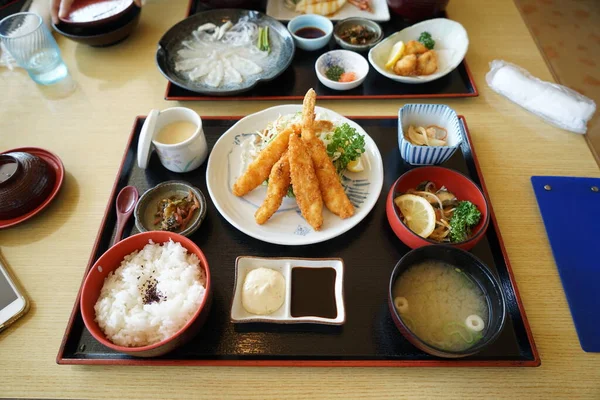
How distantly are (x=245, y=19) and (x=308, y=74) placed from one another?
69 cm

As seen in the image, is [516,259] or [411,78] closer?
[516,259]

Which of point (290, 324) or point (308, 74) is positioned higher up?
point (308, 74)

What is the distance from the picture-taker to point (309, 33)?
2588 mm

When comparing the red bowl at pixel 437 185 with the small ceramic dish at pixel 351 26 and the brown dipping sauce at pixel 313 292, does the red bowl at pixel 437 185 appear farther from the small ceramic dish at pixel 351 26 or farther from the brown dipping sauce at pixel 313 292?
the small ceramic dish at pixel 351 26

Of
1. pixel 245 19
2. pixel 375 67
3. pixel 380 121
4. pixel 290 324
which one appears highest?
pixel 245 19

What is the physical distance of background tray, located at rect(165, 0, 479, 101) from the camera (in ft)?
7.48

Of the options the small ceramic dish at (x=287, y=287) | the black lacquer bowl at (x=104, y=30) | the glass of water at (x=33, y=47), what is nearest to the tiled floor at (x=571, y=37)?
the small ceramic dish at (x=287, y=287)

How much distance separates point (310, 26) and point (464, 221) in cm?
182

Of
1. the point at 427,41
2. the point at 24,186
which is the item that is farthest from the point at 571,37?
the point at 24,186

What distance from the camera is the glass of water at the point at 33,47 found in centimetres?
220

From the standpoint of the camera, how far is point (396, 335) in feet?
4.73

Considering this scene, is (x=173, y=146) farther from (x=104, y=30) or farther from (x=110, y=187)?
(x=104, y=30)

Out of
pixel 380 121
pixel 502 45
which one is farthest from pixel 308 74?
pixel 502 45

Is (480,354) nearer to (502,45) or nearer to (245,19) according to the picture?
(502,45)
